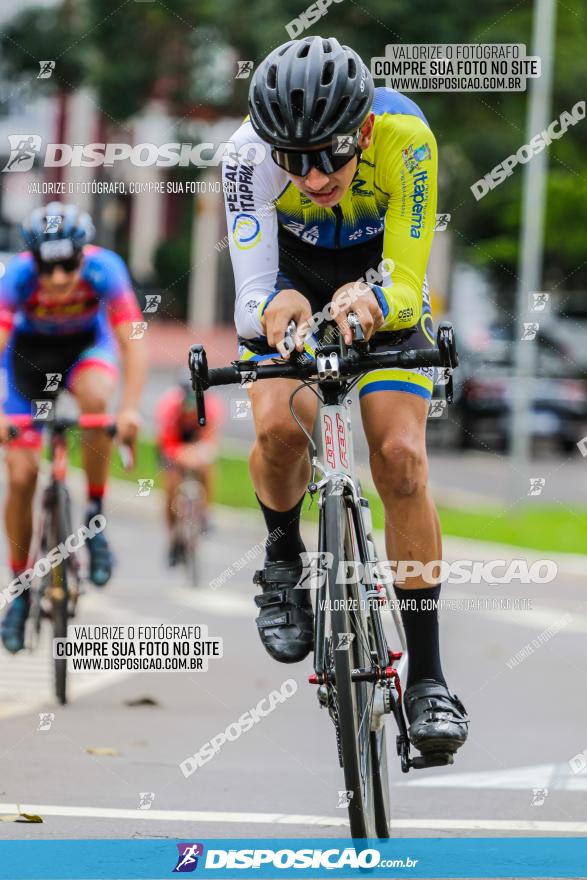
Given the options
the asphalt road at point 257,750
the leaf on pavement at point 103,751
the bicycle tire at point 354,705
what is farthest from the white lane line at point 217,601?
the bicycle tire at point 354,705

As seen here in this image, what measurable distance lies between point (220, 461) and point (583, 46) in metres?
12.0

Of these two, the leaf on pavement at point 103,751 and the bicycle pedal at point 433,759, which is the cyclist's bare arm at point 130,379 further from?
the bicycle pedal at point 433,759

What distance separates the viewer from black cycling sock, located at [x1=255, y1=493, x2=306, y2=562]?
5.54 meters

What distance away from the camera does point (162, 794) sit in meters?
6.11

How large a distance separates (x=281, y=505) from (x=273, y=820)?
1025mm

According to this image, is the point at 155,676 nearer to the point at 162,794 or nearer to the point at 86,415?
the point at 86,415

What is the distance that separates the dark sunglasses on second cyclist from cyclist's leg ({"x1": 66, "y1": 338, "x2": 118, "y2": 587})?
12.0 feet

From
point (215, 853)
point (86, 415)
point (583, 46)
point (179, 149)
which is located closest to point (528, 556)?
point (86, 415)

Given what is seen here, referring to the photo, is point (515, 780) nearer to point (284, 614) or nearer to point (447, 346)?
point (284, 614)

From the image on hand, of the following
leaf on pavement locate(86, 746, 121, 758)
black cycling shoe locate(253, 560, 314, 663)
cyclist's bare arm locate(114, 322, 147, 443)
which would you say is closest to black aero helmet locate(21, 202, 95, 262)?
cyclist's bare arm locate(114, 322, 147, 443)

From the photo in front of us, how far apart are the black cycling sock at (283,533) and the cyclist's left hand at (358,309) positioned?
792 mm

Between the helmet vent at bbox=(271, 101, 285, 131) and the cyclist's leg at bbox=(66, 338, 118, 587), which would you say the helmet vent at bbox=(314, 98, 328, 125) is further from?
the cyclist's leg at bbox=(66, 338, 118, 587)

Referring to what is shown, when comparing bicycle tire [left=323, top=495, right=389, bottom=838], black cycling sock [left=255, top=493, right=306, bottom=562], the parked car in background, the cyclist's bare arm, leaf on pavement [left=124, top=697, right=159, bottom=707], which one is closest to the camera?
bicycle tire [left=323, top=495, right=389, bottom=838]

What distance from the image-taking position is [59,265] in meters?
8.29
